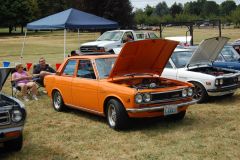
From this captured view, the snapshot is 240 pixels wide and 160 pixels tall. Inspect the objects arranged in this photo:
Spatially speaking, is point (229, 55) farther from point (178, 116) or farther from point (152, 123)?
point (152, 123)

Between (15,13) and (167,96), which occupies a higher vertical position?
(15,13)

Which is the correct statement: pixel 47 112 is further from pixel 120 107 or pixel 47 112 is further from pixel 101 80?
pixel 120 107

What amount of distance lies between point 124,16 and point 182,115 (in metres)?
→ 49.7

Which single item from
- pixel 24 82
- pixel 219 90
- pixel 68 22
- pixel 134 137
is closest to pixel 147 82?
pixel 134 137

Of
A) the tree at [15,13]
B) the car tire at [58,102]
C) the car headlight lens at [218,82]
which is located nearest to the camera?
the car tire at [58,102]

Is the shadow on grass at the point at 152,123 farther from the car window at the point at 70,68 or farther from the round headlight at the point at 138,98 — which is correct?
the car window at the point at 70,68

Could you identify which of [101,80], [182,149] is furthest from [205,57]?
[182,149]

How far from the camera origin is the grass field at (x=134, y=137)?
6383 millimetres

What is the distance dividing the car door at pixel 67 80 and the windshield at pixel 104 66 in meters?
0.76

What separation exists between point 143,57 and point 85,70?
4.33 ft

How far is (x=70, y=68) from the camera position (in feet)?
30.8

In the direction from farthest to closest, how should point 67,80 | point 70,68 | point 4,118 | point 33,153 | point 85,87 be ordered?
1. point 70,68
2. point 67,80
3. point 85,87
4. point 33,153
5. point 4,118

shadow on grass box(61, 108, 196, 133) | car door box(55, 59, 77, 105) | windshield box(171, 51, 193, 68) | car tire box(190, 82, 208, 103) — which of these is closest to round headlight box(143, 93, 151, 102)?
shadow on grass box(61, 108, 196, 133)

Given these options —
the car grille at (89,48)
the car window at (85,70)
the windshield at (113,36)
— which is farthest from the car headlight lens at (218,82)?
the windshield at (113,36)
